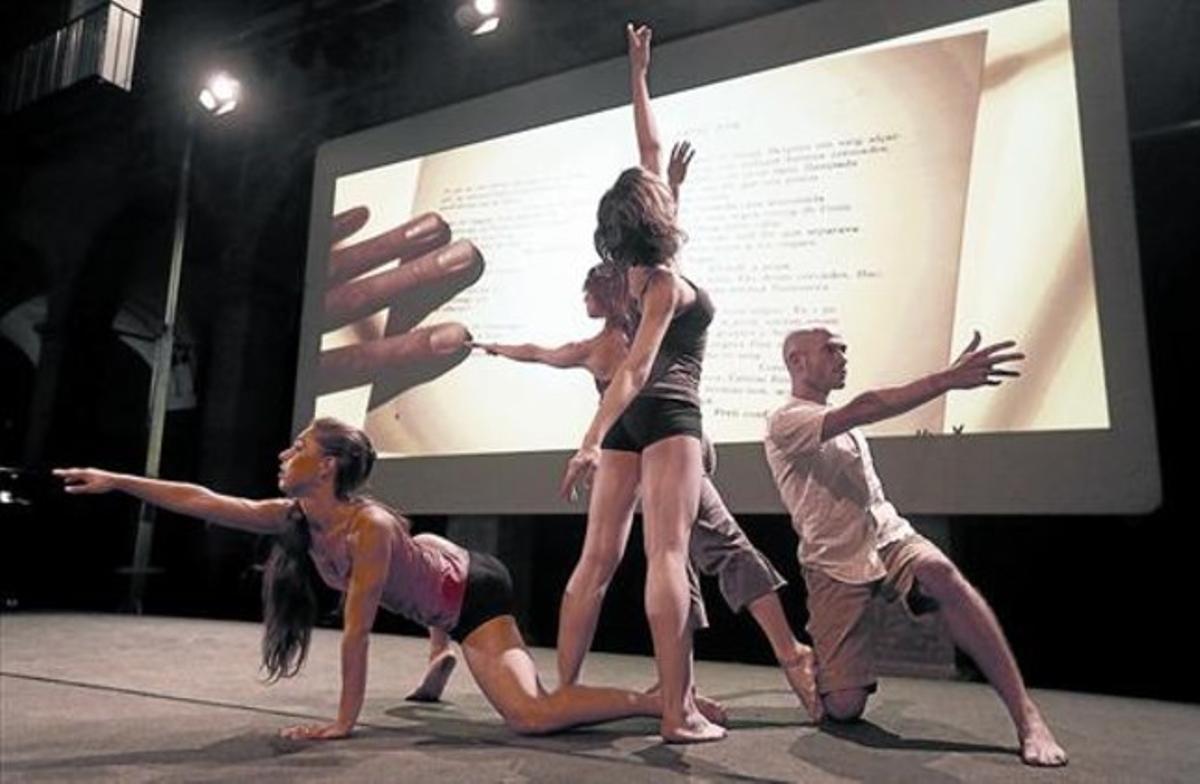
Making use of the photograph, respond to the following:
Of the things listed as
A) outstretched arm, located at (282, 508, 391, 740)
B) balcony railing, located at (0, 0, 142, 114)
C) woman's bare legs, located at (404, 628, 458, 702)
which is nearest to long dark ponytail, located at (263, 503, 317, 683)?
outstretched arm, located at (282, 508, 391, 740)

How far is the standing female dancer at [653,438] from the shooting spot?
1.60 m

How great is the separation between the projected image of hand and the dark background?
82cm

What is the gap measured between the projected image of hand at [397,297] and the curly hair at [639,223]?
200cm

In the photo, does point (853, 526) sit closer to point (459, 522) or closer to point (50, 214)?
point (459, 522)

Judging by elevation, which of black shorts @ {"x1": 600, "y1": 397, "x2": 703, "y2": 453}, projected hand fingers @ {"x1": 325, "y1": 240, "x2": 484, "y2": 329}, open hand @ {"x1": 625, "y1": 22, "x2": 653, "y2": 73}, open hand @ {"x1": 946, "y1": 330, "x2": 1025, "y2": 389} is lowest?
black shorts @ {"x1": 600, "y1": 397, "x2": 703, "y2": 453}

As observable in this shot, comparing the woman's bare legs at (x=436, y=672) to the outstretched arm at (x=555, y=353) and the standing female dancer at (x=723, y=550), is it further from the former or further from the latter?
the outstretched arm at (x=555, y=353)

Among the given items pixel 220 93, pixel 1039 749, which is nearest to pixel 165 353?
pixel 220 93

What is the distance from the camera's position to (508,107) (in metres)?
3.90

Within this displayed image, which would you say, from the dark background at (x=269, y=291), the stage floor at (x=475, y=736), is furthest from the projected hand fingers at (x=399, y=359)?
the stage floor at (x=475, y=736)

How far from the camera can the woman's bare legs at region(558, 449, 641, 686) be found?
1789mm

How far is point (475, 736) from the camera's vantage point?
5.71 feet

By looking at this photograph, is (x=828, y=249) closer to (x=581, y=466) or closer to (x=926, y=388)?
(x=926, y=388)

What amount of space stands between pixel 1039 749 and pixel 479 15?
385cm

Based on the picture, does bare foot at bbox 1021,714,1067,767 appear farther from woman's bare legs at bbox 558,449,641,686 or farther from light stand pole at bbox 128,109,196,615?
light stand pole at bbox 128,109,196,615
